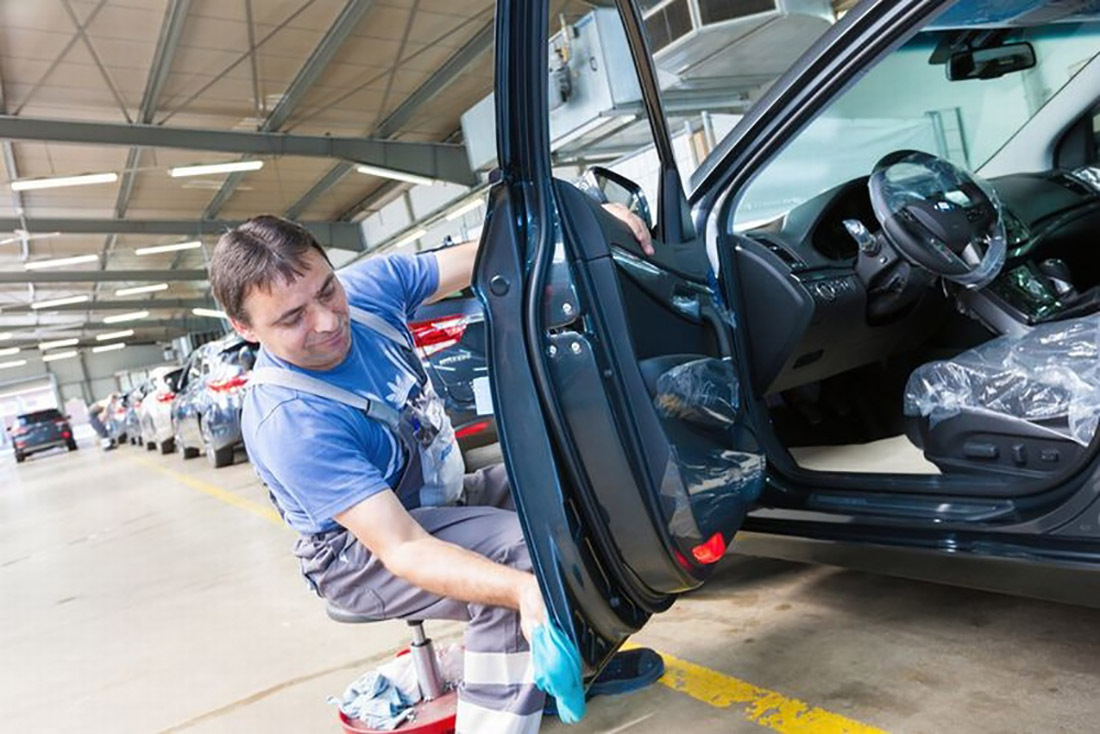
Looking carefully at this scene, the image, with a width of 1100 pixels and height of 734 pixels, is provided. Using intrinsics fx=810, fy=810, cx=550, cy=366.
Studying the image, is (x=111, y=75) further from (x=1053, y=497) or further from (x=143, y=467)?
(x=1053, y=497)

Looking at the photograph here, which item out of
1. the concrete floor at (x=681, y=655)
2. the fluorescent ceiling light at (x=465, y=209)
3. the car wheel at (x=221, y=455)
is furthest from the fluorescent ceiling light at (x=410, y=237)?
the concrete floor at (x=681, y=655)

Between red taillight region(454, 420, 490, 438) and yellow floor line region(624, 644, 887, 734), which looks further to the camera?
red taillight region(454, 420, 490, 438)

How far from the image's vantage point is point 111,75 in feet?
33.5

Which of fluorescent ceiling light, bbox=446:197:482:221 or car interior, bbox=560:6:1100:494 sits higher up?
fluorescent ceiling light, bbox=446:197:482:221

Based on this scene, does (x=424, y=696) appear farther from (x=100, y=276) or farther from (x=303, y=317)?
(x=100, y=276)

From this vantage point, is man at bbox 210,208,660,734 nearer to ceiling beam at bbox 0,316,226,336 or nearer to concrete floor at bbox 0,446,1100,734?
concrete floor at bbox 0,446,1100,734

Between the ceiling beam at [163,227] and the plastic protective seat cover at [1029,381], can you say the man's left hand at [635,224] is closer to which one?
the plastic protective seat cover at [1029,381]

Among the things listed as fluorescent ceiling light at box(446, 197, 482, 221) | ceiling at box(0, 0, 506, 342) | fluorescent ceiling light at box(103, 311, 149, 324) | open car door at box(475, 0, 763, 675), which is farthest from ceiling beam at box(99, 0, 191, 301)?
fluorescent ceiling light at box(103, 311, 149, 324)

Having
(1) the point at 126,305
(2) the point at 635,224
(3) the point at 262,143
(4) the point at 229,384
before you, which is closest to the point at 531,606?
(2) the point at 635,224

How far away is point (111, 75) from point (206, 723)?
10.2 m

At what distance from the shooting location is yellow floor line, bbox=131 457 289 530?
5.58 meters

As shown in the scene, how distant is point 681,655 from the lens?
222 cm

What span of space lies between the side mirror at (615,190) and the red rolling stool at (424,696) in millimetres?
1106

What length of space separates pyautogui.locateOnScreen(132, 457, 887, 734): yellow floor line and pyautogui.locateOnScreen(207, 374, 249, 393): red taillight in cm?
628
